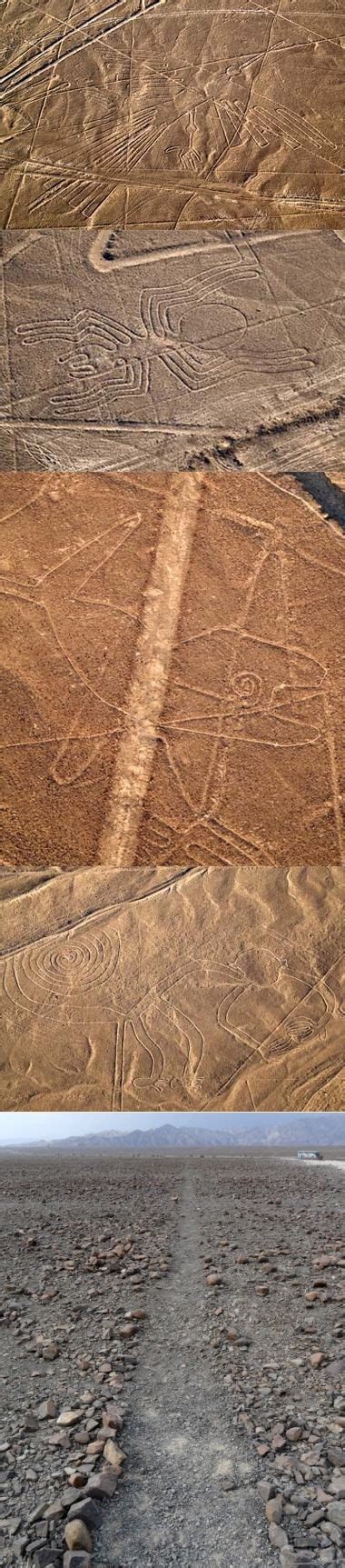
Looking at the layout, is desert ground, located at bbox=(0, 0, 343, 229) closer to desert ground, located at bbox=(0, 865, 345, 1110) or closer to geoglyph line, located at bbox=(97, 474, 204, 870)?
geoglyph line, located at bbox=(97, 474, 204, 870)

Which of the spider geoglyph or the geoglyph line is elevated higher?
the spider geoglyph

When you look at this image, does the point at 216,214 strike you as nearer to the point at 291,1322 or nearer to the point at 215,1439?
the point at 215,1439

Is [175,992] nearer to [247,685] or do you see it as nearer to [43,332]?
[247,685]

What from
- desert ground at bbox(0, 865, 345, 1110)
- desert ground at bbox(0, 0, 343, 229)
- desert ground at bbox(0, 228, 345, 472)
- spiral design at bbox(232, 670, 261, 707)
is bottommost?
desert ground at bbox(0, 865, 345, 1110)

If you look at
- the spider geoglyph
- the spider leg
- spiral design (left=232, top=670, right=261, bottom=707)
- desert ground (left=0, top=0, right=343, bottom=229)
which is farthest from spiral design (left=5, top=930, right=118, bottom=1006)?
desert ground (left=0, top=0, right=343, bottom=229)

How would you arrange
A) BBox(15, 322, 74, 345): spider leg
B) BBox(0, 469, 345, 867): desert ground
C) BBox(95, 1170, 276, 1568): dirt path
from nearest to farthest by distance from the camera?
BBox(95, 1170, 276, 1568): dirt path, BBox(0, 469, 345, 867): desert ground, BBox(15, 322, 74, 345): spider leg

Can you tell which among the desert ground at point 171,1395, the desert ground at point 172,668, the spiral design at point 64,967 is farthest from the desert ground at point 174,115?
the desert ground at point 171,1395

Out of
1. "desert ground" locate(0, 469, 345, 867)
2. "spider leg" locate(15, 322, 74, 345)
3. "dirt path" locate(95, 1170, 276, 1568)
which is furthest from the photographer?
"spider leg" locate(15, 322, 74, 345)

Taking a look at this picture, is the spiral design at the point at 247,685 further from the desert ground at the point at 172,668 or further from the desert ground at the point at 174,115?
the desert ground at the point at 174,115
